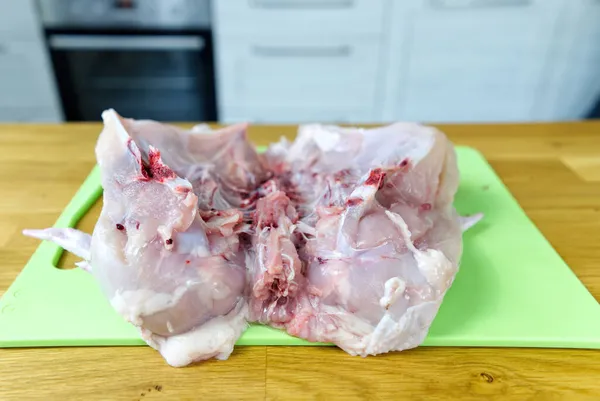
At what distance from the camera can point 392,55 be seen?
6.89 feet

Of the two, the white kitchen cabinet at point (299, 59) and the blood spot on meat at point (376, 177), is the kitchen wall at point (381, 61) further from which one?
the blood spot on meat at point (376, 177)

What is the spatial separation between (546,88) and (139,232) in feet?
6.79

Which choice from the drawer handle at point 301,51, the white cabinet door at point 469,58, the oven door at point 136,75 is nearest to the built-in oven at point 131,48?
the oven door at point 136,75

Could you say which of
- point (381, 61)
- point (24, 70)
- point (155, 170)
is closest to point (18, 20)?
point (24, 70)

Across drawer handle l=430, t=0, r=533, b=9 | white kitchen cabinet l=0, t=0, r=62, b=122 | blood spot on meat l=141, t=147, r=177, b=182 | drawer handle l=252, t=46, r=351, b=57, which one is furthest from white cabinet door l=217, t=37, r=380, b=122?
blood spot on meat l=141, t=147, r=177, b=182

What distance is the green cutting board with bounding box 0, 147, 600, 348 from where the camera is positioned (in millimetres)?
671

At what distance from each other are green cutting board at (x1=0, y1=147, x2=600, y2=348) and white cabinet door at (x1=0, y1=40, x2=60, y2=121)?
4.87 ft

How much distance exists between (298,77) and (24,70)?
117 cm

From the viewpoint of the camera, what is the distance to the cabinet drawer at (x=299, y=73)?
208 cm

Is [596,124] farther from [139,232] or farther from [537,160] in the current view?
[139,232]

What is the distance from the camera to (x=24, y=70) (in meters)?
2.11

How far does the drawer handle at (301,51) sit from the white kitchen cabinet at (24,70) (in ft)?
2.96

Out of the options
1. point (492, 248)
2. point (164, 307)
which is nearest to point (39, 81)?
point (164, 307)

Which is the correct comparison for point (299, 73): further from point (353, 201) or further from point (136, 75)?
point (353, 201)
